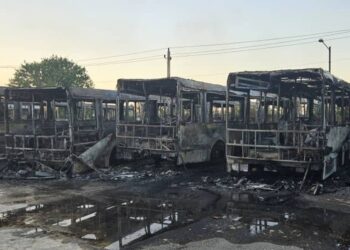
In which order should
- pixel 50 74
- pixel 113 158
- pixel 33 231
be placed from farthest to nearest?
pixel 50 74 < pixel 113 158 < pixel 33 231

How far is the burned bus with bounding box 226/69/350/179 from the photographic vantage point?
384 inches

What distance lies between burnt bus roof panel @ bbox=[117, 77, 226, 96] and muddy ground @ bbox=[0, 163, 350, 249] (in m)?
2.67

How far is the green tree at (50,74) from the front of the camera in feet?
152

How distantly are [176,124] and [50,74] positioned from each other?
124 ft

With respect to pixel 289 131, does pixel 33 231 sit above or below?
below

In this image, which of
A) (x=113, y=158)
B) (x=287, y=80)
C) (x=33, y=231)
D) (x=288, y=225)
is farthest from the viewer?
(x=113, y=158)

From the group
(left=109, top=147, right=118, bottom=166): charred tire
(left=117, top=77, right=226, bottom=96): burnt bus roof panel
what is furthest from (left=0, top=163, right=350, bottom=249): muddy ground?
(left=117, top=77, right=226, bottom=96): burnt bus roof panel

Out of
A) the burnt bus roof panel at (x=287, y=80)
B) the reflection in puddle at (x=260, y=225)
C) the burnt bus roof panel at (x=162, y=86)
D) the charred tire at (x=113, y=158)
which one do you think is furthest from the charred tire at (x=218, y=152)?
the reflection in puddle at (x=260, y=225)

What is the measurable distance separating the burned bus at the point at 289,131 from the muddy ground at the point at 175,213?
57cm

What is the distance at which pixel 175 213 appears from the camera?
25.4 feet

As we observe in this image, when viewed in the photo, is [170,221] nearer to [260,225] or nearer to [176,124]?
[260,225]

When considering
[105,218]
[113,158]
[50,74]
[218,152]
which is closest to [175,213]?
[105,218]

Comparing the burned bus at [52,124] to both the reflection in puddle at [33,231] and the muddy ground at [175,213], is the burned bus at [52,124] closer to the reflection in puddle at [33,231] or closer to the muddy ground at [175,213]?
the muddy ground at [175,213]

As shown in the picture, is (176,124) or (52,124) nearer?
(176,124)
